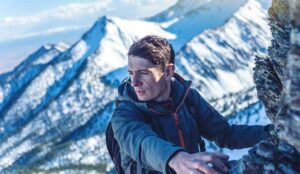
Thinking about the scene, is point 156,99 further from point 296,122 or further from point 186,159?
point 296,122

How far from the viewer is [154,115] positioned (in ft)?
25.6

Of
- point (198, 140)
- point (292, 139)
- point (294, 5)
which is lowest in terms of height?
point (198, 140)

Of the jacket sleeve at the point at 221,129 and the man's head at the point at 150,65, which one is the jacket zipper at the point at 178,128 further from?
the jacket sleeve at the point at 221,129

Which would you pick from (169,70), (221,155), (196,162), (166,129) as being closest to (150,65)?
(169,70)

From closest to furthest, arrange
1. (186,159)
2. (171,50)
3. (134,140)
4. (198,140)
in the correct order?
(186,159), (134,140), (171,50), (198,140)

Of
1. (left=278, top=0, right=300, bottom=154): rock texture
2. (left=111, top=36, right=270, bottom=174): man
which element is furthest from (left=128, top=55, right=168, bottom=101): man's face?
(left=278, top=0, right=300, bottom=154): rock texture

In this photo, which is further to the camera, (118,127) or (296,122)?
(118,127)

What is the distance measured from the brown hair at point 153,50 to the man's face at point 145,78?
70mm

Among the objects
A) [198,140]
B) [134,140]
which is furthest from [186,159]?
[198,140]

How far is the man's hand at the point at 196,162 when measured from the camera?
18.6 feet

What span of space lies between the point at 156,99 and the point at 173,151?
2113mm

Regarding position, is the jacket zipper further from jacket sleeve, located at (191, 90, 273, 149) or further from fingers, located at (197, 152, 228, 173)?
fingers, located at (197, 152, 228, 173)

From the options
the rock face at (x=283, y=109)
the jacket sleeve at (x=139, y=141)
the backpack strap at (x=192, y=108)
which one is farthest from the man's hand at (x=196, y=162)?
the backpack strap at (x=192, y=108)

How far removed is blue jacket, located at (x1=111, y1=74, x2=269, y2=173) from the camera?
6516 millimetres
